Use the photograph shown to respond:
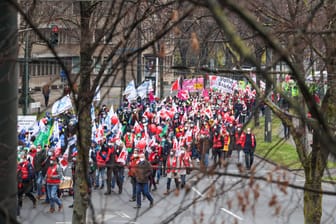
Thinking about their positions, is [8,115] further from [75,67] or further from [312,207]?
[312,207]

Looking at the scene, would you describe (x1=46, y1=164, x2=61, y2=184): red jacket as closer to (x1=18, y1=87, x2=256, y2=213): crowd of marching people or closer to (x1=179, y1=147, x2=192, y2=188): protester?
(x1=18, y1=87, x2=256, y2=213): crowd of marching people

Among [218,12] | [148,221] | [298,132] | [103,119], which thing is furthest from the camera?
[103,119]

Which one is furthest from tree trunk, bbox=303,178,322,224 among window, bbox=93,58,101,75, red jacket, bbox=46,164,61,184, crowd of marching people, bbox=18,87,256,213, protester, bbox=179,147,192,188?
red jacket, bbox=46,164,61,184

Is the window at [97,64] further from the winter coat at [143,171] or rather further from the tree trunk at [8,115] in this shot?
the winter coat at [143,171]

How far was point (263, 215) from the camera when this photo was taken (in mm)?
17938

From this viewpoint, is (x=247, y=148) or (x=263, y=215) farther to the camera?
(x=247, y=148)

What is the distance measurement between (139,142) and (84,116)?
1622 cm

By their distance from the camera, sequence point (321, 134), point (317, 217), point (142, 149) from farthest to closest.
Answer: point (142, 149) → point (317, 217) → point (321, 134)

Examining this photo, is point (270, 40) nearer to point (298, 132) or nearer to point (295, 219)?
point (298, 132)

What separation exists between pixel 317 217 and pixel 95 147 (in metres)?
12.1

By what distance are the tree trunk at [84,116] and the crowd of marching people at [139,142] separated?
790mm

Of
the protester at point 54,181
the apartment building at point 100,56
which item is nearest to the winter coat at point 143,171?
the apartment building at point 100,56

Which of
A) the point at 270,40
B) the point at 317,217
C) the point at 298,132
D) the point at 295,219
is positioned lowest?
the point at 295,219

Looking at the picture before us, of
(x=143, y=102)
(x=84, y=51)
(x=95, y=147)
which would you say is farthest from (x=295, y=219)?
(x=143, y=102)
